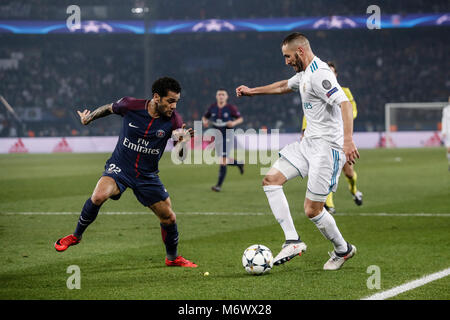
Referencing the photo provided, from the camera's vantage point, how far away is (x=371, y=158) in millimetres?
Result: 25109

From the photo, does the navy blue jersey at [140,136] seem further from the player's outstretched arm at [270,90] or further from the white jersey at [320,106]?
the white jersey at [320,106]

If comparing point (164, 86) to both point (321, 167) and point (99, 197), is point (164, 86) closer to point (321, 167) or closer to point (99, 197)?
point (99, 197)

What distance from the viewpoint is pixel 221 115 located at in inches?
599

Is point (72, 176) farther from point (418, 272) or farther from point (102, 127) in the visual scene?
point (102, 127)

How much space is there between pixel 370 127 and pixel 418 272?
30.0 meters

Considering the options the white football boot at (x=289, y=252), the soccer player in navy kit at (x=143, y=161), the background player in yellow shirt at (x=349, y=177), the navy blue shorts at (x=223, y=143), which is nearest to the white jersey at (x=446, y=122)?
the navy blue shorts at (x=223, y=143)

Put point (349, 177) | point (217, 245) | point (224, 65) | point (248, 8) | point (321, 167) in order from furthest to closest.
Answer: point (248, 8) < point (224, 65) < point (349, 177) < point (217, 245) < point (321, 167)

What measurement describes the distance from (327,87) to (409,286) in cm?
177

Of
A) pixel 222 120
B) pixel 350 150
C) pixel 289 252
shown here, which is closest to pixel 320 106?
pixel 350 150

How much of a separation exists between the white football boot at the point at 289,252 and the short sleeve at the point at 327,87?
4.33ft

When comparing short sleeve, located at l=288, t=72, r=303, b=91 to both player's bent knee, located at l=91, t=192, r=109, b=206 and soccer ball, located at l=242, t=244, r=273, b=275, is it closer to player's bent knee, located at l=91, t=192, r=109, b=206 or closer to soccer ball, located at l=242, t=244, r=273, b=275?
soccer ball, located at l=242, t=244, r=273, b=275

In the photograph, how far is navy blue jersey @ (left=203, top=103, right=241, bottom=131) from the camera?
49.7 ft

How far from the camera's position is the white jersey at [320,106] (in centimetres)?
576
